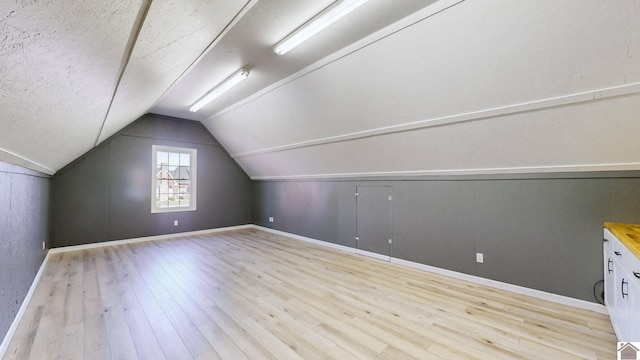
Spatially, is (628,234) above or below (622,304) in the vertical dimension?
above

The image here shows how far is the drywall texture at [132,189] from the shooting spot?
4941 mm

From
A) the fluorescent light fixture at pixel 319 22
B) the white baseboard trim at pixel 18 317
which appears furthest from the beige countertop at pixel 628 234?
the white baseboard trim at pixel 18 317

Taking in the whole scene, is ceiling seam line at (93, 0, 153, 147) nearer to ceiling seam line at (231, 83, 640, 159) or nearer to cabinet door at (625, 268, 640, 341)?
ceiling seam line at (231, 83, 640, 159)

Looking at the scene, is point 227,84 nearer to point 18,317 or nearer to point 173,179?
point 18,317

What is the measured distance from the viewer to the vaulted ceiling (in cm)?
126

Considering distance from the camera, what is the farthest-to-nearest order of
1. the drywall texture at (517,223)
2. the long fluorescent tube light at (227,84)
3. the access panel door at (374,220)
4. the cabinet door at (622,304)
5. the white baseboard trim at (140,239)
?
1. the white baseboard trim at (140,239)
2. the access panel door at (374,220)
3. the long fluorescent tube light at (227,84)
4. the drywall texture at (517,223)
5. the cabinet door at (622,304)

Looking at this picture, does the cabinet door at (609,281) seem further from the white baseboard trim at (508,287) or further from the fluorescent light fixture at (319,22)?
the fluorescent light fixture at (319,22)

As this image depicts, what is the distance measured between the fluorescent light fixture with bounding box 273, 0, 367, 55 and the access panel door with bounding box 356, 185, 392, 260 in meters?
2.74

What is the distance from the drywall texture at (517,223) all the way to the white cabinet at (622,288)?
23 cm

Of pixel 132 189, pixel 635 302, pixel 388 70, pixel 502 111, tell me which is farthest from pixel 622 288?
pixel 132 189

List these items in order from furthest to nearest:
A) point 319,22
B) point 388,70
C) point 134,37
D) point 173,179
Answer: point 173,179
point 388,70
point 319,22
point 134,37

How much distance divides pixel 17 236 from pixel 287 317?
2716 millimetres

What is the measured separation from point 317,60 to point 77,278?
4285mm

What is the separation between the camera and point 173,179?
6.32 metres
